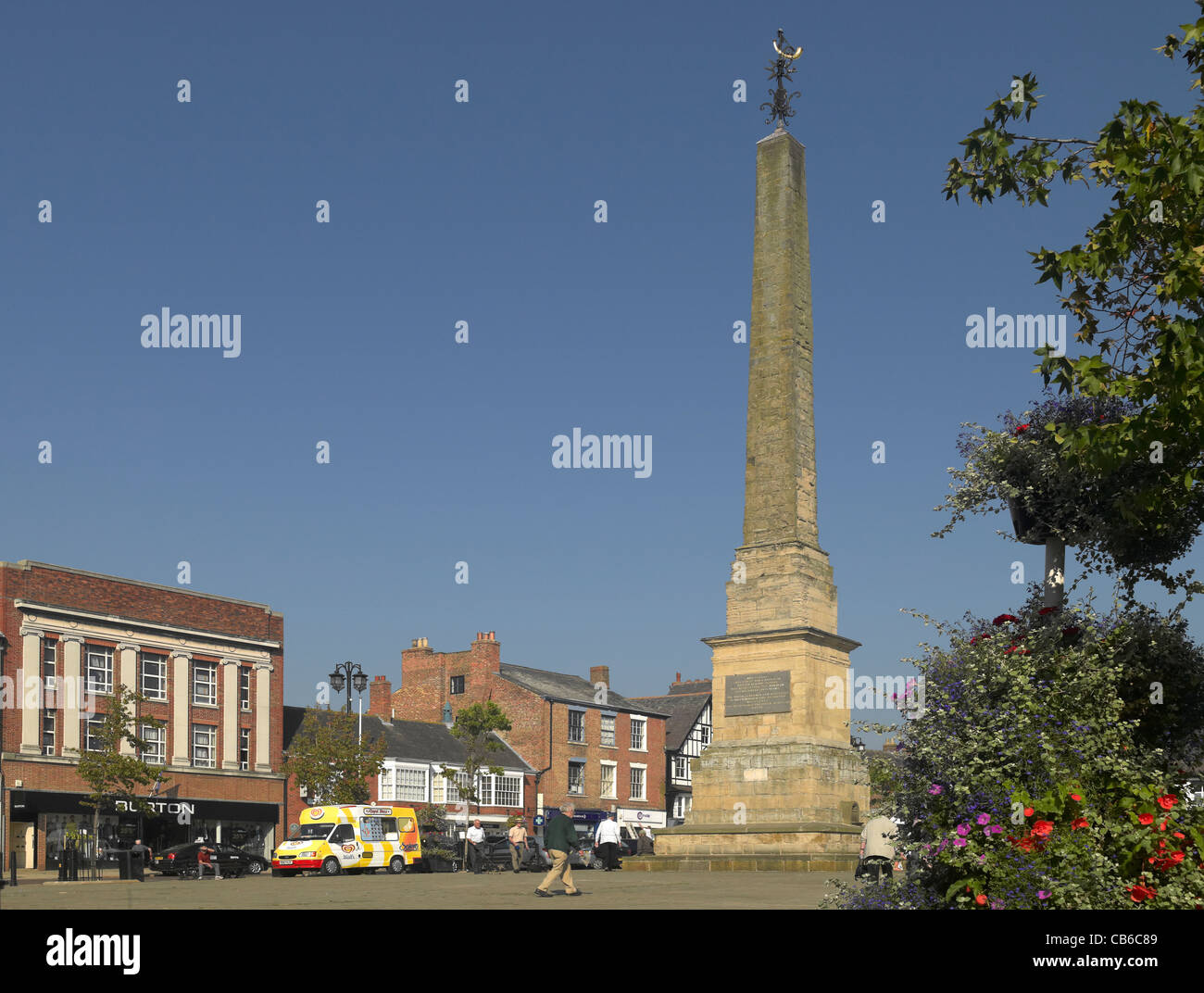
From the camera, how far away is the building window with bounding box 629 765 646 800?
75.1 metres

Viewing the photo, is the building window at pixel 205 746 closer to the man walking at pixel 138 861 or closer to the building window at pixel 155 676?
the building window at pixel 155 676

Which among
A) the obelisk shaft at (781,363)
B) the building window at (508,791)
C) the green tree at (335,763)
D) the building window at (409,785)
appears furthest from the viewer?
the building window at (508,791)

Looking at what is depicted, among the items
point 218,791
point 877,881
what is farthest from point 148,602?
point 877,881

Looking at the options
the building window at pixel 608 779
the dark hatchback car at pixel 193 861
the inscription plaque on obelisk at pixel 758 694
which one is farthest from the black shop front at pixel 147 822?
the inscription plaque on obelisk at pixel 758 694

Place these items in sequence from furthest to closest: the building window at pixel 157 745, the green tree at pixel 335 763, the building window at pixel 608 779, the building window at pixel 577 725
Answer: the building window at pixel 608 779 → the building window at pixel 577 725 → the green tree at pixel 335 763 → the building window at pixel 157 745

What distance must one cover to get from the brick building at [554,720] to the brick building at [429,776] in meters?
1.63

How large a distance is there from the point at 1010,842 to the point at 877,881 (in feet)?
9.51

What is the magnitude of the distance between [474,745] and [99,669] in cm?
1757

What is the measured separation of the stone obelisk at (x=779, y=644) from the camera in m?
28.0

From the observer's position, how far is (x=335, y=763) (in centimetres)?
5531

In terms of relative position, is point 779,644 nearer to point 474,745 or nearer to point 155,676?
point 474,745

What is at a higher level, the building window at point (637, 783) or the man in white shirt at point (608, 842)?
the man in white shirt at point (608, 842)

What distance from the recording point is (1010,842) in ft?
34.8
